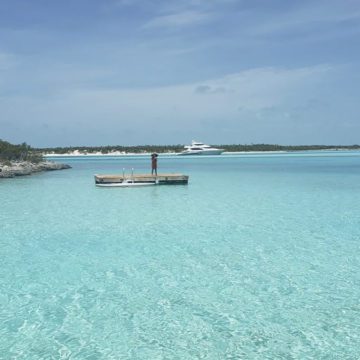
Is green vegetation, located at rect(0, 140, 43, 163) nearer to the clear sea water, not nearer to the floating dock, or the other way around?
the floating dock

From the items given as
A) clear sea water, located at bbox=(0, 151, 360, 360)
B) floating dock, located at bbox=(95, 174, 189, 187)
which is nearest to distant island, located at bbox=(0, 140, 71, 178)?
floating dock, located at bbox=(95, 174, 189, 187)

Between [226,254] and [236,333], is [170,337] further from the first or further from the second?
[226,254]

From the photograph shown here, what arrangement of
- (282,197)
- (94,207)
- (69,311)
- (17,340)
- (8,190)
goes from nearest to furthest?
(17,340) → (69,311) → (94,207) → (282,197) → (8,190)

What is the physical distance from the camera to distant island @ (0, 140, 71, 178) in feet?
148

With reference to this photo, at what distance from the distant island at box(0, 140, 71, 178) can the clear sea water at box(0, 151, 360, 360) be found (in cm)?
2784

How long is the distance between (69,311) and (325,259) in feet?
20.3

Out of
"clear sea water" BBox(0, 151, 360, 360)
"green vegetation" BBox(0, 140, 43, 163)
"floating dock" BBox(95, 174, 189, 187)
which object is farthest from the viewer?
"green vegetation" BBox(0, 140, 43, 163)

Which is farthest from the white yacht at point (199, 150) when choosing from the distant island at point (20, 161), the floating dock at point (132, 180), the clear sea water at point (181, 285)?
the clear sea water at point (181, 285)

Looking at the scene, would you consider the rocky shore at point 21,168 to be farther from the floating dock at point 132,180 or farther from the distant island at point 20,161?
the floating dock at point 132,180

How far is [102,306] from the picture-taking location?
321 inches

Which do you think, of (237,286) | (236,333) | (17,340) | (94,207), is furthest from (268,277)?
(94,207)

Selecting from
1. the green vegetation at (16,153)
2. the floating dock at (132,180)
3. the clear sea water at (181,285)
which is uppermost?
the green vegetation at (16,153)

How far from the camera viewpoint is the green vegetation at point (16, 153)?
53.7m

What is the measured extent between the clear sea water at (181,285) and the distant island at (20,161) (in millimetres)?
27842
